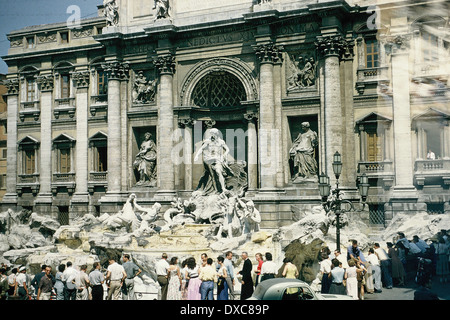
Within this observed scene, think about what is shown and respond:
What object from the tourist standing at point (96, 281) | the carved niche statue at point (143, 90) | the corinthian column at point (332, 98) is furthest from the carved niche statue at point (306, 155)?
the tourist standing at point (96, 281)

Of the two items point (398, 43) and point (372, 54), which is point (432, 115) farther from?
point (372, 54)

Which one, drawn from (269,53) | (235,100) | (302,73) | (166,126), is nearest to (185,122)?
(166,126)

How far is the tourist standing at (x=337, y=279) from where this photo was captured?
14.3 m

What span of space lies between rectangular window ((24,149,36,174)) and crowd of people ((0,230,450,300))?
16589 millimetres

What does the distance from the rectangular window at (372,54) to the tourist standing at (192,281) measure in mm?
15055

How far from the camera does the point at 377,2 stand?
25.2 m

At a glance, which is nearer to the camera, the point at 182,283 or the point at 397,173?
the point at 182,283

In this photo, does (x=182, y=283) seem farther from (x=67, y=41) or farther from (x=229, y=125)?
(x=67, y=41)

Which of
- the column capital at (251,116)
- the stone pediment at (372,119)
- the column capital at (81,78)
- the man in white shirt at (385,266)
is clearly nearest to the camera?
the man in white shirt at (385,266)

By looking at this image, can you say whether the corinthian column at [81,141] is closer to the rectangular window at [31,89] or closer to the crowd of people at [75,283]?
the rectangular window at [31,89]

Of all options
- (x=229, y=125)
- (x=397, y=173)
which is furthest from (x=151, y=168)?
(x=397, y=173)

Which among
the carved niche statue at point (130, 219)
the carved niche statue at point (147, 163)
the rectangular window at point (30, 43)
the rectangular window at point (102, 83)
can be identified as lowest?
the carved niche statue at point (130, 219)

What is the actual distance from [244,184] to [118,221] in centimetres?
627

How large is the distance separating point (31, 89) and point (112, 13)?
287 inches
